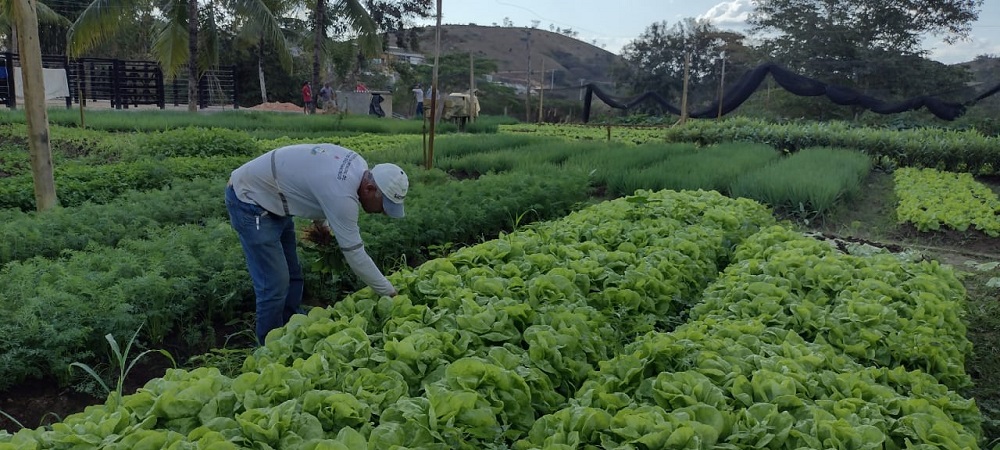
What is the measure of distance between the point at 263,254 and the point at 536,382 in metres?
2.00

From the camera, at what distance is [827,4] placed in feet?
106

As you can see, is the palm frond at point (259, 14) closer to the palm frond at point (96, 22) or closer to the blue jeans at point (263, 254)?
the palm frond at point (96, 22)

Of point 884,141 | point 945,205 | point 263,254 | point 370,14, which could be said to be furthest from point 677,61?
point 263,254

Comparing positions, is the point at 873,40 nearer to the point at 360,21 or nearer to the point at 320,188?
the point at 360,21

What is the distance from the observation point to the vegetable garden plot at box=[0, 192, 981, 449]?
2322 millimetres

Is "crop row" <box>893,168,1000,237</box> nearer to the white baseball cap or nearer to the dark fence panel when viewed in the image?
the white baseball cap

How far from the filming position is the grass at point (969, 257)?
404 cm

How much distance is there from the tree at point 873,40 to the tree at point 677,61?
612 cm

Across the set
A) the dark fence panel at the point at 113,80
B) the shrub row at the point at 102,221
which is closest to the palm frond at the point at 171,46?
the dark fence panel at the point at 113,80

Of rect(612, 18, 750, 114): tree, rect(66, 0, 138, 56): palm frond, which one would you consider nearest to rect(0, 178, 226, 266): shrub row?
rect(66, 0, 138, 56): palm frond

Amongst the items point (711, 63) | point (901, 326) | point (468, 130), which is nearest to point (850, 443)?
point (901, 326)

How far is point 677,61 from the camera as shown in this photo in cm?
4056

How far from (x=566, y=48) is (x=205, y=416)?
83.0 metres

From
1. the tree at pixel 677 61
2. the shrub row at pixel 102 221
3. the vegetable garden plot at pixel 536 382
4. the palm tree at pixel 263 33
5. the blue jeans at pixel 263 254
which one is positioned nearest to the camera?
the vegetable garden plot at pixel 536 382
